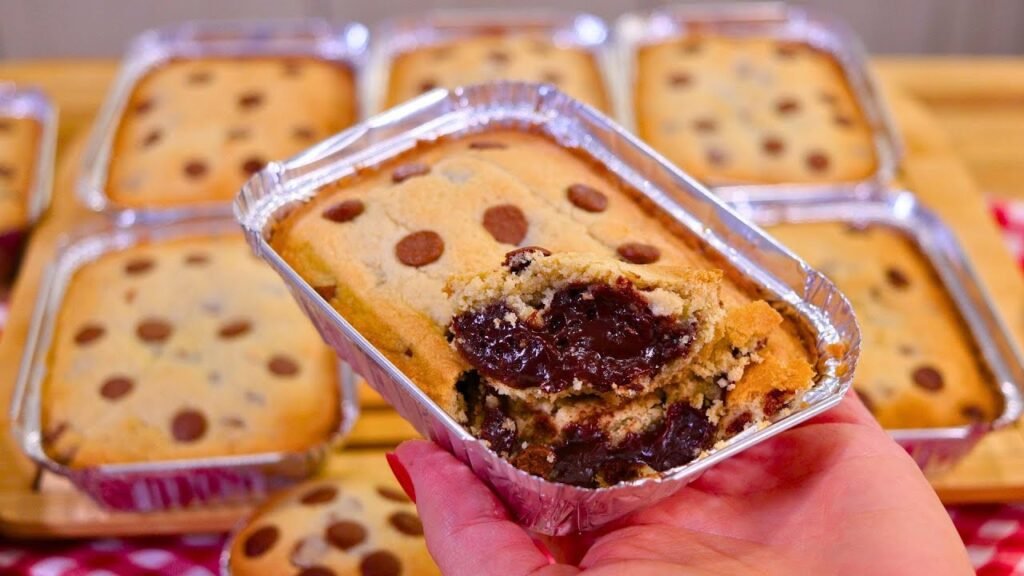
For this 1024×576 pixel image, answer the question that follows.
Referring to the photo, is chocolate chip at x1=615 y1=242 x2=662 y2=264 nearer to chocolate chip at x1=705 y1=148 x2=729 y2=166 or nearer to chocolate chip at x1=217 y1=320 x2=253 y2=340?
chocolate chip at x1=217 y1=320 x2=253 y2=340

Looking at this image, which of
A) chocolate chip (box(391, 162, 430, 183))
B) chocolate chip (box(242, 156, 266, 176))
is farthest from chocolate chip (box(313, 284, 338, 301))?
chocolate chip (box(242, 156, 266, 176))

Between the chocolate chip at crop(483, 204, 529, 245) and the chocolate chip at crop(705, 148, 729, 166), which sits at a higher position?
the chocolate chip at crop(483, 204, 529, 245)

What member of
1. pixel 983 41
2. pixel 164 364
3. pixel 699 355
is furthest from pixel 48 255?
pixel 983 41

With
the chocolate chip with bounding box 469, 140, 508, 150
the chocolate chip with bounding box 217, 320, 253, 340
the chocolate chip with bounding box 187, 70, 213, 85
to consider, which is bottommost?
the chocolate chip with bounding box 217, 320, 253, 340

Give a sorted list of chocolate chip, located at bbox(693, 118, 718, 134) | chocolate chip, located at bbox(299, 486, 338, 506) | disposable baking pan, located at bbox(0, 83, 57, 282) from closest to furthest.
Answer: chocolate chip, located at bbox(299, 486, 338, 506), disposable baking pan, located at bbox(0, 83, 57, 282), chocolate chip, located at bbox(693, 118, 718, 134)

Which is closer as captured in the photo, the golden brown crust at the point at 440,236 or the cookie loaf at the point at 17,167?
the golden brown crust at the point at 440,236

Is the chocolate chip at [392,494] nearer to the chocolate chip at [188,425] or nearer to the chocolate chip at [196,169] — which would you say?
the chocolate chip at [188,425]

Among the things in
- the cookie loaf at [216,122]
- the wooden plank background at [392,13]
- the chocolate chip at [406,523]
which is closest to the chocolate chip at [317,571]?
the chocolate chip at [406,523]

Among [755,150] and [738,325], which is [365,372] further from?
[755,150]

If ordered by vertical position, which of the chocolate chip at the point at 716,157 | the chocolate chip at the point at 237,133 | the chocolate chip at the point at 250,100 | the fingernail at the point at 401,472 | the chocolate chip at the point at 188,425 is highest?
the chocolate chip at the point at 250,100
